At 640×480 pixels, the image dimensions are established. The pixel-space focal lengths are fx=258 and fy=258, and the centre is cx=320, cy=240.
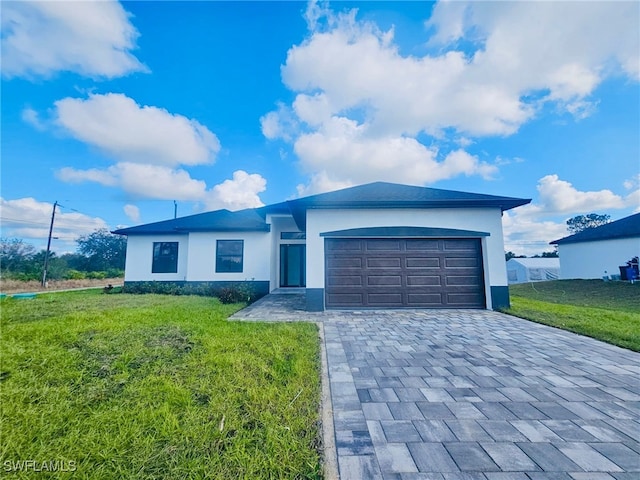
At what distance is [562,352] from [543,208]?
2765 cm

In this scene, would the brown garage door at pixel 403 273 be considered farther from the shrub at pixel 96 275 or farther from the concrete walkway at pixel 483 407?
the shrub at pixel 96 275

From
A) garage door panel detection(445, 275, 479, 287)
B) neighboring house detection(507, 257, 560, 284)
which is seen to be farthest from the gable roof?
garage door panel detection(445, 275, 479, 287)

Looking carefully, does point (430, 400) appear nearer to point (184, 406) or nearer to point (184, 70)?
point (184, 406)

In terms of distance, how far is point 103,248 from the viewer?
35.2m

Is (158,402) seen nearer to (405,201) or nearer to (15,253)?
(405,201)

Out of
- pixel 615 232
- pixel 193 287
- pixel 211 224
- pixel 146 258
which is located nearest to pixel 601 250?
pixel 615 232

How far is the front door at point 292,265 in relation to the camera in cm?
1405

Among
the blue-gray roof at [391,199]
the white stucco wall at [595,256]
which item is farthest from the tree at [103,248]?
the white stucco wall at [595,256]

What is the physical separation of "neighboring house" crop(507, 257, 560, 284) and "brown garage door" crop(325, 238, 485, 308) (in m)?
21.5

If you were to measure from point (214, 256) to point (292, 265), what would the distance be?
4059mm

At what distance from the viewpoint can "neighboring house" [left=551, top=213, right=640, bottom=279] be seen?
1609 cm

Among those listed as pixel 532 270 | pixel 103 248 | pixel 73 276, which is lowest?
pixel 73 276

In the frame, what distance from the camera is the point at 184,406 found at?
2.57m

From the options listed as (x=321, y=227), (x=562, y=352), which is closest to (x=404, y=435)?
(x=562, y=352)
